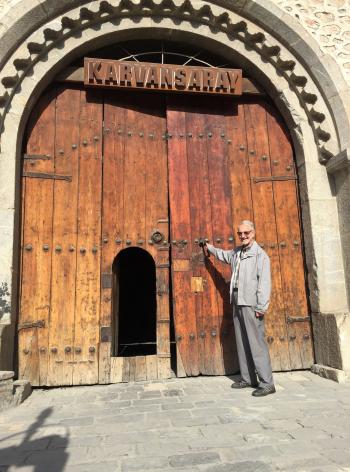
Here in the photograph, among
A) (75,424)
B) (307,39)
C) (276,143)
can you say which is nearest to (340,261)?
(276,143)

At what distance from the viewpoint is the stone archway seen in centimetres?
381

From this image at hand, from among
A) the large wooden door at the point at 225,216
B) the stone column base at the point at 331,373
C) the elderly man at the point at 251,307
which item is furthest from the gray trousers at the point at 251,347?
the stone column base at the point at 331,373

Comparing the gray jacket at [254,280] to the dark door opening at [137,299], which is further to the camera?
the dark door opening at [137,299]

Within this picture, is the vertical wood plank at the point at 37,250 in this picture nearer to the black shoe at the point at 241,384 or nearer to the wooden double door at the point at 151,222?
the wooden double door at the point at 151,222

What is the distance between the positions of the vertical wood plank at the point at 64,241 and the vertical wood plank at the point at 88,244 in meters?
0.06

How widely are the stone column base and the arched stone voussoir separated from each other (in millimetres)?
2129

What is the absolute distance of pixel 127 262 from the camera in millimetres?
7238

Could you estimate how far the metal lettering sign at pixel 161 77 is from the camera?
4102mm

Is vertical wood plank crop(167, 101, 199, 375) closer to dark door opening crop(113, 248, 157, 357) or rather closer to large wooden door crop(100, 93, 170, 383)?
large wooden door crop(100, 93, 170, 383)

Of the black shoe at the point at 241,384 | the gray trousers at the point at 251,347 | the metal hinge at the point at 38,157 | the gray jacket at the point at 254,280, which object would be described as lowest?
the black shoe at the point at 241,384

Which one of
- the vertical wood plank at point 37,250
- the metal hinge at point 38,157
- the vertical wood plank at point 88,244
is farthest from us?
the metal hinge at point 38,157

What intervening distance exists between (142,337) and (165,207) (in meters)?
3.79

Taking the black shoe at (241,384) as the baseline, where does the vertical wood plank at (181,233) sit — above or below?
above

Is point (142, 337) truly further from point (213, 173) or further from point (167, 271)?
point (213, 173)
